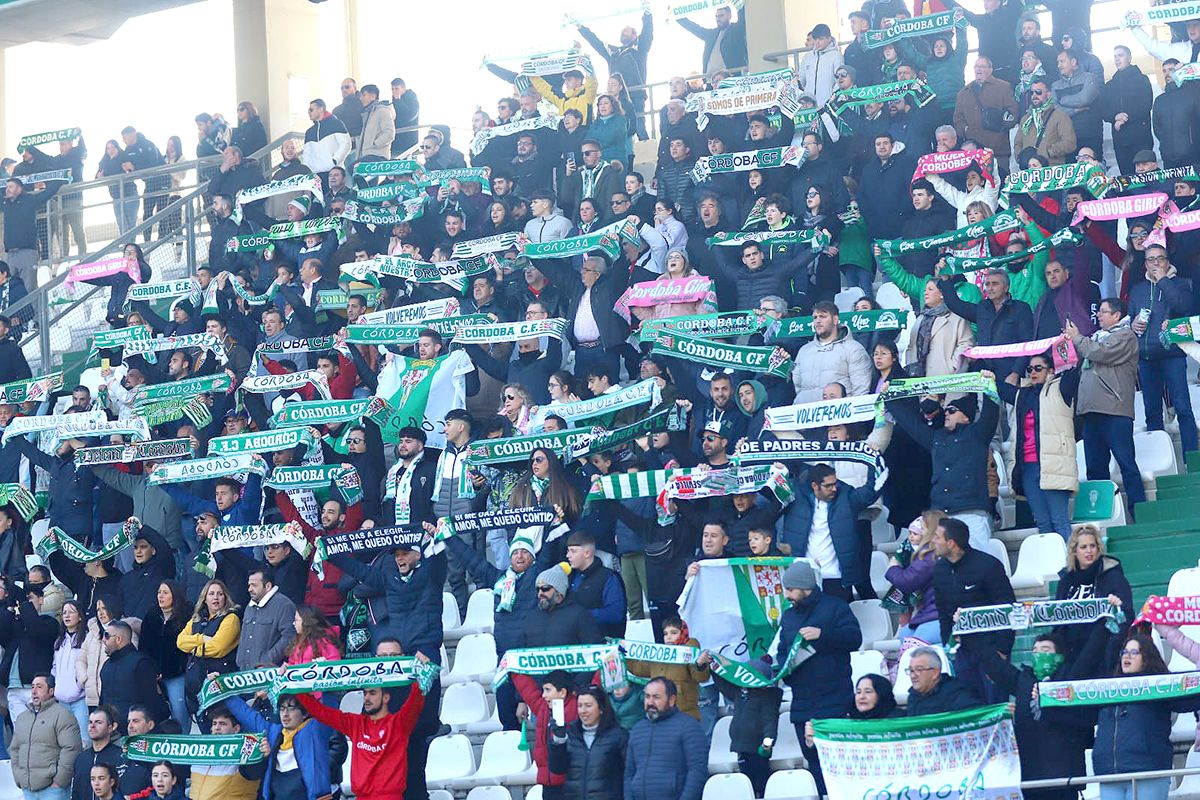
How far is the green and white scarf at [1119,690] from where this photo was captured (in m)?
10.6

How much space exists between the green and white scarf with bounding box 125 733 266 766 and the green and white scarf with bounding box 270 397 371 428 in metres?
3.88

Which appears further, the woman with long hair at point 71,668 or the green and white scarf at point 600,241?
the green and white scarf at point 600,241

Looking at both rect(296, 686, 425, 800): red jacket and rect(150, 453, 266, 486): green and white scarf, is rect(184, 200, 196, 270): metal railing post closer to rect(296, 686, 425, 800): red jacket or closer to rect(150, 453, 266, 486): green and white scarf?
rect(150, 453, 266, 486): green and white scarf

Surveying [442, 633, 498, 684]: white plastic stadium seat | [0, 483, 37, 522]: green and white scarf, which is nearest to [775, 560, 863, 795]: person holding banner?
[442, 633, 498, 684]: white plastic stadium seat

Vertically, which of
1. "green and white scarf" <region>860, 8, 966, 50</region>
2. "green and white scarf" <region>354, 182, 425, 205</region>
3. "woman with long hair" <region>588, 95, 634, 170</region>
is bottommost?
"green and white scarf" <region>354, 182, 425, 205</region>

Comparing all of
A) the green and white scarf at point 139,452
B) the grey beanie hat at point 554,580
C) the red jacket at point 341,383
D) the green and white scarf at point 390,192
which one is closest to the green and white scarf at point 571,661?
the grey beanie hat at point 554,580

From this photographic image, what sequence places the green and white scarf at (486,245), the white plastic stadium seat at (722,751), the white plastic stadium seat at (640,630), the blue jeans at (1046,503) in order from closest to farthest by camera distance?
the white plastic stadium seat at (722,751) → the blue jeans at (1046,503) → the white plastic stadium seat at (640,630) → the green and white scarf at (486,245)

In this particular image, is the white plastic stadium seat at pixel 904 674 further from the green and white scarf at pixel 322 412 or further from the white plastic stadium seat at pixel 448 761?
the green and white scarf at pixel 322 412

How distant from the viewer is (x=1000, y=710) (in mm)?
10766

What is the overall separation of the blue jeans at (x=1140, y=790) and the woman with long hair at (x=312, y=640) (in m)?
5.02

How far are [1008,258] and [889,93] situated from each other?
128 inches

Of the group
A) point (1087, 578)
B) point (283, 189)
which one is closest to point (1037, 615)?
point (1087, 578)

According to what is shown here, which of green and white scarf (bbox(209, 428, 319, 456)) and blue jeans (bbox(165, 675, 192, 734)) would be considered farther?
green and white scarf (bbox(209, 428, 319, 456))

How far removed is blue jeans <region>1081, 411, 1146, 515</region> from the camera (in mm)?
13945
